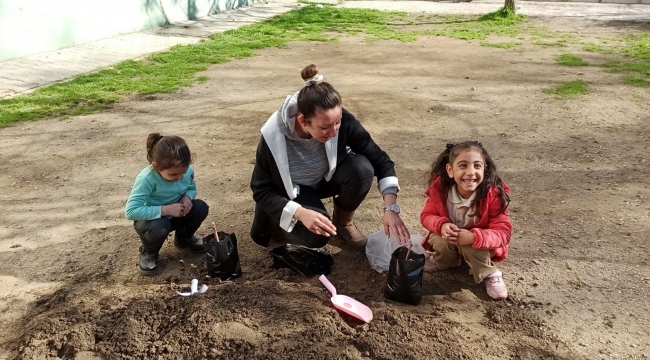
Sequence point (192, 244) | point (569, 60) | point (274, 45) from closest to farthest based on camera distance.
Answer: point (192, 244) < point (569, 60) < point (274, 45)

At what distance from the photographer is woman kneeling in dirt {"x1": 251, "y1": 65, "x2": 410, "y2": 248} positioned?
2.50 m

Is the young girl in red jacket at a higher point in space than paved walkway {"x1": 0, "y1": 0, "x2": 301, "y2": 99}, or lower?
lower

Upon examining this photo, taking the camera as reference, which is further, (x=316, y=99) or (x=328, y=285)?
(x=328, y=285)

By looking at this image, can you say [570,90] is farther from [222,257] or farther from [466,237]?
[222,257]

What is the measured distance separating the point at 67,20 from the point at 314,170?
7.92 m

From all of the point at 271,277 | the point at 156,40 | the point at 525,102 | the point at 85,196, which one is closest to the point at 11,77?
the point at 156,40

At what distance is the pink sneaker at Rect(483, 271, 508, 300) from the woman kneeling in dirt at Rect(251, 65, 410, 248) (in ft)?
1.60

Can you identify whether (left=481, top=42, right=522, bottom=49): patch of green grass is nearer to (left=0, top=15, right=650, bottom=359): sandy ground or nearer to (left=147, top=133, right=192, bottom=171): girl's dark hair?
(left=0, top=15, right=650, bottom=359): sandy ground

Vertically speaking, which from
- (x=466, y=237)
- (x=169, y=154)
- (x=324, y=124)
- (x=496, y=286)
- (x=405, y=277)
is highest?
(x=324, y=124)

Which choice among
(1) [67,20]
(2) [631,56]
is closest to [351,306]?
(2) [631,56]

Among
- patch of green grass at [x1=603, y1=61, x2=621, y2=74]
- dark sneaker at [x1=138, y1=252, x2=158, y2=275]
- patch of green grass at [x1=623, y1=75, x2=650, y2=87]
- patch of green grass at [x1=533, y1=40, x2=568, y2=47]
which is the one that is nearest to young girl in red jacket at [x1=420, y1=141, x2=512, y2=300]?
dark sneaker at [x1=138, y1=252, x2=158, y2=275]

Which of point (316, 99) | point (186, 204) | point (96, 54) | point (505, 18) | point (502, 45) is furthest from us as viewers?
point (505, 18)

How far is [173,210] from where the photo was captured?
2889 millimetres

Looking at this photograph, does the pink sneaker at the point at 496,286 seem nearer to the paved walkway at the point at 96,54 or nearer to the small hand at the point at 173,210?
the small hand at the point at 173,210
